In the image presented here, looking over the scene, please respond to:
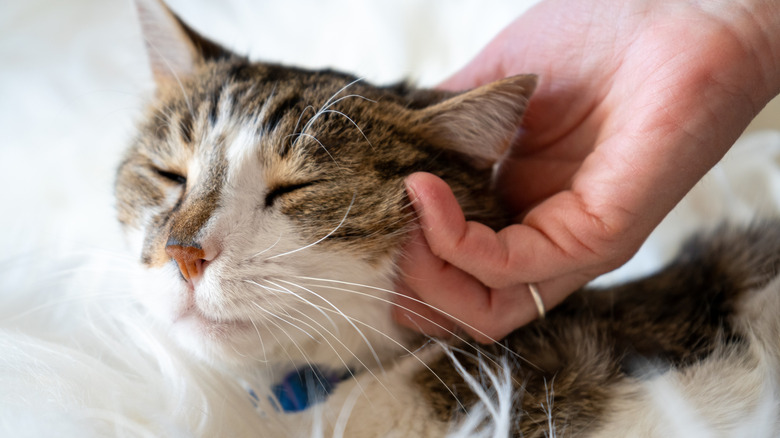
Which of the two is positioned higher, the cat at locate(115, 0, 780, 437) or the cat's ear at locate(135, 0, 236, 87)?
the cat's ear at locate(135, 0, 236, 87)

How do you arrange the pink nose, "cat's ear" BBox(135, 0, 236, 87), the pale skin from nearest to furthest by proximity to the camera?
the pink nose → the pale skin → "cat's ear" BBox(135, 0, 236, 87)

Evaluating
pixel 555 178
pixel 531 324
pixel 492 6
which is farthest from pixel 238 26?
pixel 531 324

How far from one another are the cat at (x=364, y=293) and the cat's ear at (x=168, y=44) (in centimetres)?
9

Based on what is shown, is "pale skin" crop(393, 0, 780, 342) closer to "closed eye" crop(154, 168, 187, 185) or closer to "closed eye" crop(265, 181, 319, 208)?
"closed eye" crop(265, 181, 319, 208)

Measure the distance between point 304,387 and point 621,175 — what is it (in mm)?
637

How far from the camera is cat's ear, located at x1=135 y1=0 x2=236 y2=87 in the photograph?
1.11 m

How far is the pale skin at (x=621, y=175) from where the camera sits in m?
0.85

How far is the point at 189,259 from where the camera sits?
0.74 meters

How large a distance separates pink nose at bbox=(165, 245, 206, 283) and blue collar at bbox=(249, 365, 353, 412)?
285 mm

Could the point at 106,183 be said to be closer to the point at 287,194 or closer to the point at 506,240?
the point at 287,194

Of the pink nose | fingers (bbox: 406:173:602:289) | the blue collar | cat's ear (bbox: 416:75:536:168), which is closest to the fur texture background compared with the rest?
the blue collar

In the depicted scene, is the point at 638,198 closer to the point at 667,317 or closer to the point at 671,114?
the point at 671,114

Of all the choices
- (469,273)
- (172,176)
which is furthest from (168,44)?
(469,273)

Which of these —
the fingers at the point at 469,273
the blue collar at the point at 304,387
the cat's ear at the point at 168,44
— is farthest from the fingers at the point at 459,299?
the cat's ear at the point at 168,44
